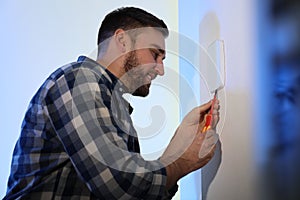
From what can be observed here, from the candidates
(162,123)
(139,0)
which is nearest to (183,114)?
(162,123)

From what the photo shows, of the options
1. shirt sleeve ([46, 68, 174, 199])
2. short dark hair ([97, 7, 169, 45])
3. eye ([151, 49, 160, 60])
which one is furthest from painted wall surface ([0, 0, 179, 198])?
shirt sleeve ([46, 68, 174, 199])

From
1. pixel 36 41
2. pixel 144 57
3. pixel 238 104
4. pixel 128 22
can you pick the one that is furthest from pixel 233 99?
pixel 36 41

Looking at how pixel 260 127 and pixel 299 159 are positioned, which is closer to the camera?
pixel 299 159

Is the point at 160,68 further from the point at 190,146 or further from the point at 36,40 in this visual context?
the point at 36,40

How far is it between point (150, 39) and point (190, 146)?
0.95 feet

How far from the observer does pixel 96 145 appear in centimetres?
79

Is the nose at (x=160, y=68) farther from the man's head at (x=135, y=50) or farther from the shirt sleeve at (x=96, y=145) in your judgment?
the shirt sleeve at (x=96, y=145)

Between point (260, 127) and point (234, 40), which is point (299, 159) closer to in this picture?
point (260, 127)

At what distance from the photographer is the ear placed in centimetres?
96

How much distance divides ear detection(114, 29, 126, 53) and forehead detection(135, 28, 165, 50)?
4 centimetres

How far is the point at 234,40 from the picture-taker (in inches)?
33.0

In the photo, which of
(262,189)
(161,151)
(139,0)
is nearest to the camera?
(262,189)

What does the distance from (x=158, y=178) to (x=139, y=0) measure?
2.65 ft

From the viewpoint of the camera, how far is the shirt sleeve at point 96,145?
783 millimetres
